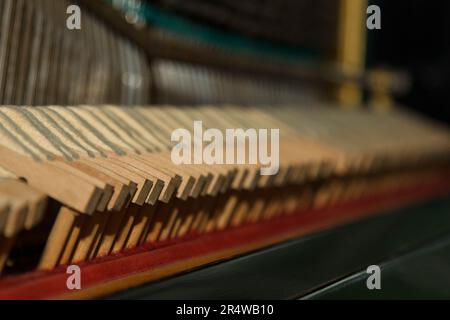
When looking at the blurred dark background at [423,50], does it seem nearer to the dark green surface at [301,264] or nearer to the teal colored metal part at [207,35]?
the teal colored metal part at [207,35]

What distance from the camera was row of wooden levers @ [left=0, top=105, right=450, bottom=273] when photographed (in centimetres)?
114

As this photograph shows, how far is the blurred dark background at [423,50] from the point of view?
4717mm

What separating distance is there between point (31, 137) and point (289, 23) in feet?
8.40

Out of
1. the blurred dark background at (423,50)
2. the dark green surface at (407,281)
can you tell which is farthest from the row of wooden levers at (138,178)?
the blurred dark background at (423,50)

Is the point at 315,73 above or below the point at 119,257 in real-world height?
above

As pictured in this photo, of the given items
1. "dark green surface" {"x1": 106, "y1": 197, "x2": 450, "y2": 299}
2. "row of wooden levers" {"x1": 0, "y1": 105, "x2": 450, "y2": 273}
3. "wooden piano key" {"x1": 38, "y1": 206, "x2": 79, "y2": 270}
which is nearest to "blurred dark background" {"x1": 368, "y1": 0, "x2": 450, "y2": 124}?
"row of wooden levers" {"x1": 0, "y1": 105, "x2": 450, "y2": 273}

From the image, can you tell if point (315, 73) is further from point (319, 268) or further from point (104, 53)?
point (319, 268)

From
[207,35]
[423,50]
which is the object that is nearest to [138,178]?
[207,35]

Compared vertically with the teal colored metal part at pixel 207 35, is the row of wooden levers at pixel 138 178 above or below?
below

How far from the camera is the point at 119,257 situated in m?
1.38

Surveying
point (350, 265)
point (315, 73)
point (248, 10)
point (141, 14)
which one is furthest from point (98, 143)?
point (315, 73)

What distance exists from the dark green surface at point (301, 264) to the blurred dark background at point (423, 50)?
106 inches

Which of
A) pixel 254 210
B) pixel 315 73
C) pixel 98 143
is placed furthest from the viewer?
pixel 315 73

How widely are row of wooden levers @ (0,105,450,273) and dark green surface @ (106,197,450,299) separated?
18 centimetres
